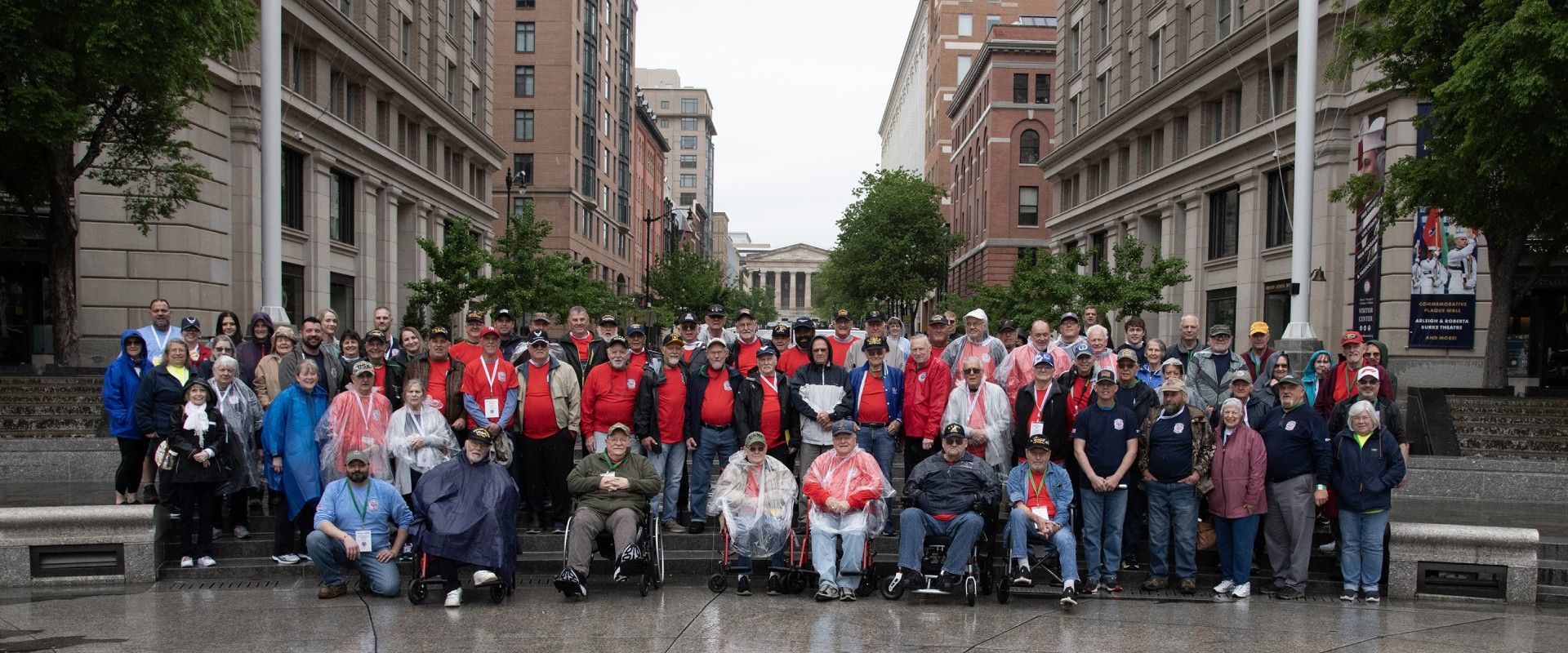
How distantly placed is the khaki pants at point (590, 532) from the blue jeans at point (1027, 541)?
333cm

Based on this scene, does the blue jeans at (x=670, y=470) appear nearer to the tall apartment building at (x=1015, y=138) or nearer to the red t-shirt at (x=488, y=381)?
Result: the red t-shirt at (x=488, y=381)

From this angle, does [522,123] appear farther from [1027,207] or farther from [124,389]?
[124,389]

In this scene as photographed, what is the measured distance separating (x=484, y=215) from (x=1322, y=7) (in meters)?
33.7

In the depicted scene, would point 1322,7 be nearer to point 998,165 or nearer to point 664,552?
point 664,552

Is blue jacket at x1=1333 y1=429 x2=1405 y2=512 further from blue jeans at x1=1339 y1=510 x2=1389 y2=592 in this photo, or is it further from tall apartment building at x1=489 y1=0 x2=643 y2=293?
tall apartment building at x1=489 y1=0 x2=643 y2=293

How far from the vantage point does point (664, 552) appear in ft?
32.0

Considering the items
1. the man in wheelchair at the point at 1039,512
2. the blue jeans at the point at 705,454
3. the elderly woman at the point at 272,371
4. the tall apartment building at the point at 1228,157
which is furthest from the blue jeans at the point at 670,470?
the tall apartment building at the point at 1228,157

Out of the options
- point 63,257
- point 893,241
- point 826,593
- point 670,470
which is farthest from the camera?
point 893,241

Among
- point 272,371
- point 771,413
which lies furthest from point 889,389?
point 272,371

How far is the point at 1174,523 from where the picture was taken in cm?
903

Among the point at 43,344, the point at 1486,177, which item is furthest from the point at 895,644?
the point at 43,344

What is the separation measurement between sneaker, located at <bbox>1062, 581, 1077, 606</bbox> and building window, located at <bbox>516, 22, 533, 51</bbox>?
5490cm

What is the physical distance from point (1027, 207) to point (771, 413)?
50.4 metres

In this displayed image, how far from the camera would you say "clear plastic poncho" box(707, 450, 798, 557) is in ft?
28.9
